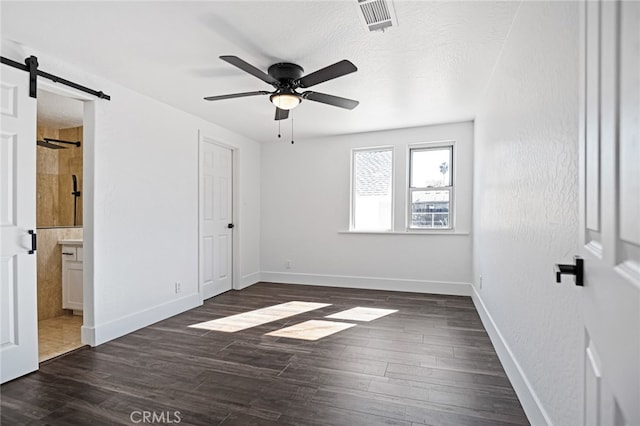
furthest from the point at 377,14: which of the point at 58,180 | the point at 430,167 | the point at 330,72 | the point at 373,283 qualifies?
the point at 58,180

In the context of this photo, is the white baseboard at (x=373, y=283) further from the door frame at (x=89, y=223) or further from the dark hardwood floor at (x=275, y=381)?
the door frame at (x=89, y=223)

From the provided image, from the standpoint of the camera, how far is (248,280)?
5.34 meters

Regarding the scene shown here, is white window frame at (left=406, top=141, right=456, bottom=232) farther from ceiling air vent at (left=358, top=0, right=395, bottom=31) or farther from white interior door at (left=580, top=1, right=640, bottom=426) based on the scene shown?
white interior door at (left=580, top=1, right=640, bottom=426)

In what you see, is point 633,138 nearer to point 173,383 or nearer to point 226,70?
point 173,383

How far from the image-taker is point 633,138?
50cm

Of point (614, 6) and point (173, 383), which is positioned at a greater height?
point (614, 6)

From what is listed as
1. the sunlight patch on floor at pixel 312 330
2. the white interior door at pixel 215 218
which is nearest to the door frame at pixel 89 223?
the white interior door at pixel 215 218

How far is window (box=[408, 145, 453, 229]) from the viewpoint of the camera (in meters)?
4.76

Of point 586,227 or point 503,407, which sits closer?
point 586,227

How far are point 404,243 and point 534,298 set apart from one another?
3132mm

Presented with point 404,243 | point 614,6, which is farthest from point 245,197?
point 614,6

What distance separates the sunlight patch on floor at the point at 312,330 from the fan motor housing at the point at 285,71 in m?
2.41

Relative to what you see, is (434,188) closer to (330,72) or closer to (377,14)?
(330,72)

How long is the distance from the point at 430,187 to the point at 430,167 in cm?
31
